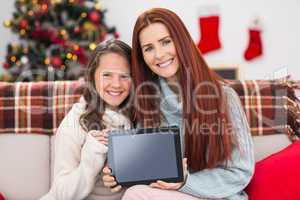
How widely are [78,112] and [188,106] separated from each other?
400 mm

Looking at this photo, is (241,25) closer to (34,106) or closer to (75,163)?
(34,106)

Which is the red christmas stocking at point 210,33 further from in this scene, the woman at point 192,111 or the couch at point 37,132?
the woman at point 192,111

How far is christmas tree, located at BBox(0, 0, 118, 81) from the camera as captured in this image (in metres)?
2.93

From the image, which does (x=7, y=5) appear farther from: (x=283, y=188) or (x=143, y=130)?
(x=283, y=188)

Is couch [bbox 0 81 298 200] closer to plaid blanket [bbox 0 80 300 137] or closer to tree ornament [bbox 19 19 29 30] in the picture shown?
plaid blanket [bbox 0 80 300 137]

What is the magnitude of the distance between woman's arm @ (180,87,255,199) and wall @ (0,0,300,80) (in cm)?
197

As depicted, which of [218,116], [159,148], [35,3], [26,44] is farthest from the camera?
[26,44]

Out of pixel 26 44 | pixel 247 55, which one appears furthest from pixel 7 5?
pixel 247 55

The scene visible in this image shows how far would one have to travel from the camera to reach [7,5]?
10.9 ft

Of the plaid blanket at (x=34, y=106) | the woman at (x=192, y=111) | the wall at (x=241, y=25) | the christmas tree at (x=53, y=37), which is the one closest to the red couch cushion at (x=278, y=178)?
the woman at (x=192, y=111)

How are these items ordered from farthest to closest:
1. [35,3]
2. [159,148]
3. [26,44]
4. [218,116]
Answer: [26,44], [35,3], [218,116], [159,148]

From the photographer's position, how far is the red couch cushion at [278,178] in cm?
127

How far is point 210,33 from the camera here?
3.26 m

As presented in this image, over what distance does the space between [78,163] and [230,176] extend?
0.52 m
